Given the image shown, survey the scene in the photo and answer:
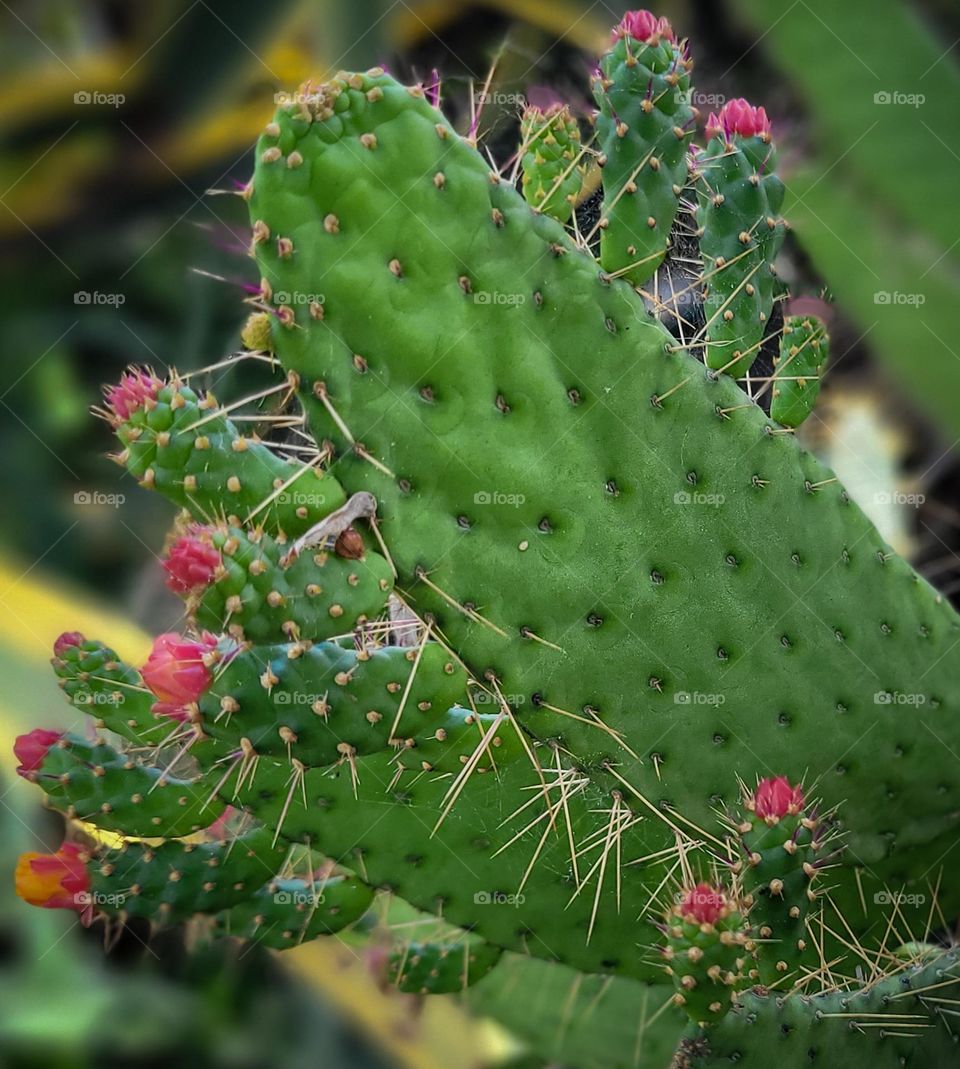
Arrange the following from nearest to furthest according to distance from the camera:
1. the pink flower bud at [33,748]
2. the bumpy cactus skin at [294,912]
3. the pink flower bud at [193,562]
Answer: the pink flower bud at [193,562] → the pink flower bud at [33,748] → the bumpy cactus skin at [294,912]

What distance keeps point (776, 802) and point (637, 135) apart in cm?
51

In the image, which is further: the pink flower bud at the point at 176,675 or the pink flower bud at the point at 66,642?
the pink flower bud at the point at 66,642

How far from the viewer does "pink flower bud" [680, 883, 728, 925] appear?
75 cm

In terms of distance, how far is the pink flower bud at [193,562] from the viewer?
2.39 ft

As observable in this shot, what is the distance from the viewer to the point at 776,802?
0.82 meters

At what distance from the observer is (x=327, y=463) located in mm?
827

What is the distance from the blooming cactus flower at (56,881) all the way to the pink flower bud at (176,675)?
0.21m

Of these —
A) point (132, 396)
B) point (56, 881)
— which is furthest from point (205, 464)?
point (56, 881)

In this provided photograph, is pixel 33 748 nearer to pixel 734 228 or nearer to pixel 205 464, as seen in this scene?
pixel 205 464

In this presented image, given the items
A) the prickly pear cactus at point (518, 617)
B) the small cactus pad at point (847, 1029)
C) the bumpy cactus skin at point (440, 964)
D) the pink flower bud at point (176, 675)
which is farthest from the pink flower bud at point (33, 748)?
the small cactus pad at point (847, 1029)

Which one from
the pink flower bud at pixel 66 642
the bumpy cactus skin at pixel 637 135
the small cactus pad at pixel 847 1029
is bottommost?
the pink flower bud at pixel 66 642

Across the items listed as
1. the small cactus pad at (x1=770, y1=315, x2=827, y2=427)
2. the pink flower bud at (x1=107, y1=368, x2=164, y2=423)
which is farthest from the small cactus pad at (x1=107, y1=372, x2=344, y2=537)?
the small cactus pad at (x1=770, y1=315, x2=827, y2=427)

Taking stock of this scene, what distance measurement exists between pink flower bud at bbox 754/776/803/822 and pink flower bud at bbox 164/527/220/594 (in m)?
0.41

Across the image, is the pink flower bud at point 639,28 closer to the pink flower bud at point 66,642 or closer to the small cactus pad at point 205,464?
the small cactus pad at point 205,464
